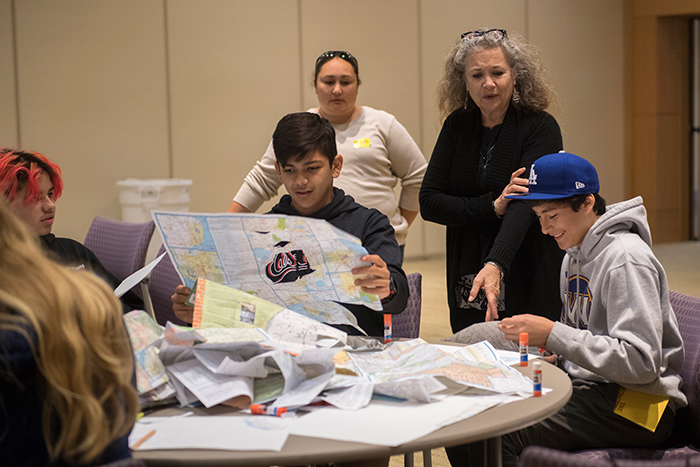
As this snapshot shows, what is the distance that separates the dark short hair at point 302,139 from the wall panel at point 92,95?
5.08 m

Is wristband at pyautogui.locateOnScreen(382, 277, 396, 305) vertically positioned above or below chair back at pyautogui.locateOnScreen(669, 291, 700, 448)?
above

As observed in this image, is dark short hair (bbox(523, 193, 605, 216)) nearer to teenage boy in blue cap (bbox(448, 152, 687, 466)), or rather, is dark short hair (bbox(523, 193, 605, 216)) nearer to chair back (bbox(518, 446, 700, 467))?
teenage boy in blue cap (bbox(448, 152, 687, 466))

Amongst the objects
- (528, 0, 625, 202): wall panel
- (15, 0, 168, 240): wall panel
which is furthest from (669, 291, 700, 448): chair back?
(528, 0, 625, 202): wall panel

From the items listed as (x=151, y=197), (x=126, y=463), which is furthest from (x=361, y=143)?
(x=151, y=197)

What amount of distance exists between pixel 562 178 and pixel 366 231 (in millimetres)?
620

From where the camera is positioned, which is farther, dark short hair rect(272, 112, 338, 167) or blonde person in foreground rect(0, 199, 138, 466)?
dark short hair rect(272, 112, 338, 167)

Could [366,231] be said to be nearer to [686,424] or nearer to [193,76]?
[686,424]

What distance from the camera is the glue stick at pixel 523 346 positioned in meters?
1.59

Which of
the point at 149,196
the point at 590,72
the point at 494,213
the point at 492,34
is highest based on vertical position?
the point at 590,72

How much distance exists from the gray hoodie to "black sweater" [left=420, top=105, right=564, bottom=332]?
523mm

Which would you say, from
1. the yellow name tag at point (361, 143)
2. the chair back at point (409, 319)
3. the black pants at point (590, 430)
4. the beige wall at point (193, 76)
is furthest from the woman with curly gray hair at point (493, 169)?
the beige wall at point (193, 76)

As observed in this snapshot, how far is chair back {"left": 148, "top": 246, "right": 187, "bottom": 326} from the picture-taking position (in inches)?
113

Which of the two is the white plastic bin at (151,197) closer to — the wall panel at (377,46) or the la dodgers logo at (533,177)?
the wall panel at (377,46)

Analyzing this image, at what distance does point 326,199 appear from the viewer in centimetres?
220
